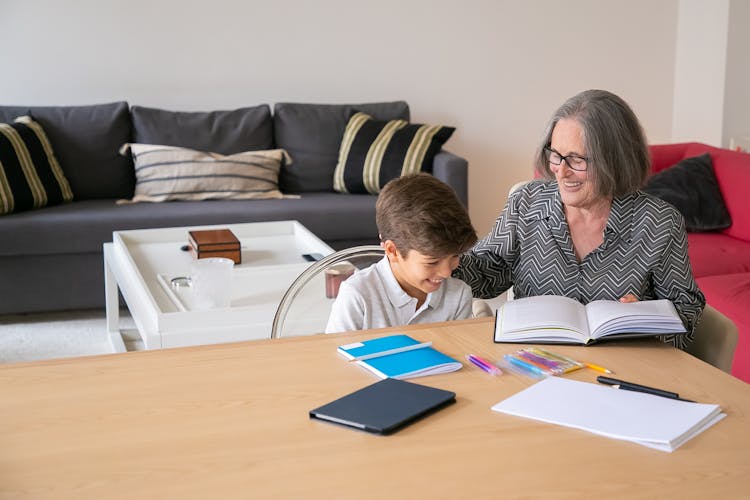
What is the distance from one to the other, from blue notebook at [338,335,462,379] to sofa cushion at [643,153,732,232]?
2559 mm

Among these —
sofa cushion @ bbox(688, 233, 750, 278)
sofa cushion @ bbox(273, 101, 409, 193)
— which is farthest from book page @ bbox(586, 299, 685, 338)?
sofa cushion @ bbox(273, 101, 409, 193)

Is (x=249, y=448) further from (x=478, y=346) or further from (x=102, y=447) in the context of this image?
(x=478, y=346)

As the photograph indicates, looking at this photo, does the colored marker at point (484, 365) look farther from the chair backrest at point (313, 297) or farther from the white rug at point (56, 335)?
the white rug at point (56, 335)

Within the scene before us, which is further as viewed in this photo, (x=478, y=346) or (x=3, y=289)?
(x=3, y=289)

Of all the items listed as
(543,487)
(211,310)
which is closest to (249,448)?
(543,487)

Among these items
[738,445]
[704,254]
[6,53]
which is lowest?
[704,254]

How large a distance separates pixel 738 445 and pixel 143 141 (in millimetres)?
3738

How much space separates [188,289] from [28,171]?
5.39 feet

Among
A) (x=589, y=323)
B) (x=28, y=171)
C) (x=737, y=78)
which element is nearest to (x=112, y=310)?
(x=28, y=171)

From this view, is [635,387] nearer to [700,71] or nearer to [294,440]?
[294,440]

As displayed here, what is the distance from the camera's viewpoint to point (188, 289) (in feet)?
9.25

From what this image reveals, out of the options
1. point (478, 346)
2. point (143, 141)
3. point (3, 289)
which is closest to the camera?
point (478, 346)

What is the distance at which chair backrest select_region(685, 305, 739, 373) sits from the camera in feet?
5.76

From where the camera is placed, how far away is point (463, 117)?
523 cm
